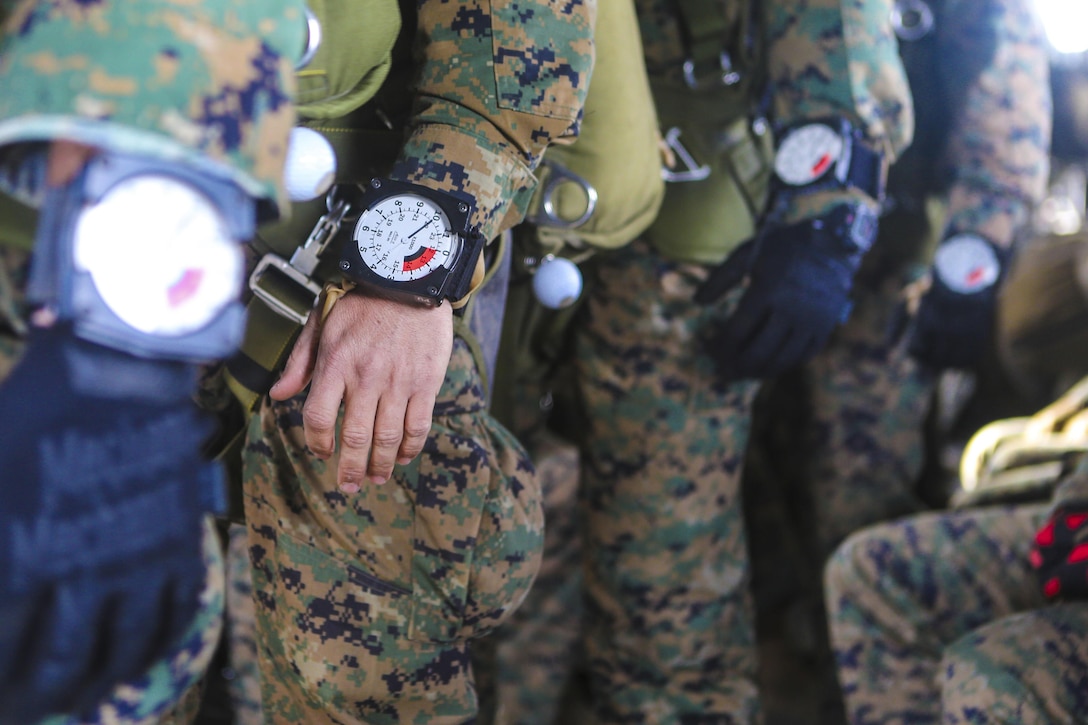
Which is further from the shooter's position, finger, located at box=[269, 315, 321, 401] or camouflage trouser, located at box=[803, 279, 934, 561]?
camouflage trouser, located at box=[803, 279, 934, 561]

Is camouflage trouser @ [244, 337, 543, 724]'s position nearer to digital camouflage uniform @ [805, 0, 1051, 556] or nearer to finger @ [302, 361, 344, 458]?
finger @ [302, 361, 344, 458]

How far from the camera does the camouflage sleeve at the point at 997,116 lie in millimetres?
1671

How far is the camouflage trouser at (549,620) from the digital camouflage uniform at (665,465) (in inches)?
7.6

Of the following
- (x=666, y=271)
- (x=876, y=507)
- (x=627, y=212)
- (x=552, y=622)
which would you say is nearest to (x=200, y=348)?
(x=627, y=212)

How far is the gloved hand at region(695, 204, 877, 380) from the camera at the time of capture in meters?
1.25

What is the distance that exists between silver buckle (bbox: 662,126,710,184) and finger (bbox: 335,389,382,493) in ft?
2.62

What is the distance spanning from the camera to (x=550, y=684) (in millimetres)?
1771

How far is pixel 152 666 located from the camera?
58 cm

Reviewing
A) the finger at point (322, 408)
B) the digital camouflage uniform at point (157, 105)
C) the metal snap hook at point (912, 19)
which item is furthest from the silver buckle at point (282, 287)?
the metal snap hook at point (912, 19)

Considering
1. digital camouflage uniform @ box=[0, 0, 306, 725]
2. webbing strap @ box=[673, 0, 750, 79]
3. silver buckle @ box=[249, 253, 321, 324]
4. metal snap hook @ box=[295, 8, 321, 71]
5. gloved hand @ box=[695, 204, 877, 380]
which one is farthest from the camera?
webbing strap @ box=[673, 0, 750, 79]

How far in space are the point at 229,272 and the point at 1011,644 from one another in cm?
103

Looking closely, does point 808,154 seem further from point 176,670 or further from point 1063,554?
point 176,670

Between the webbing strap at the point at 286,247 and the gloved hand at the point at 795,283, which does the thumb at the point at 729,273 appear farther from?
the webbing strap at the point at 286,247

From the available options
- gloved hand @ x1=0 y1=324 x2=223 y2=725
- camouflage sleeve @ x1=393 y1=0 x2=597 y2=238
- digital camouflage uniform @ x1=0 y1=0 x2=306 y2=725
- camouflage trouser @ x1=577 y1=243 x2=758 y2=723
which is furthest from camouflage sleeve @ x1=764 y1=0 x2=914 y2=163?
gloved hand @ x1=0 y1=324 x2=223 y2=725
